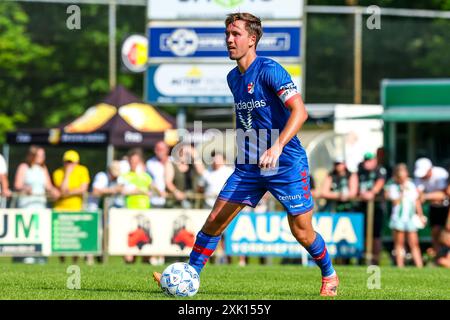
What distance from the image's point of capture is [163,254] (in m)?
18.8

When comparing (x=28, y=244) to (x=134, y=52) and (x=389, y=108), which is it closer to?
(x=389, y=108)

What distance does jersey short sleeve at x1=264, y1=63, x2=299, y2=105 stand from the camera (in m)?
9.61

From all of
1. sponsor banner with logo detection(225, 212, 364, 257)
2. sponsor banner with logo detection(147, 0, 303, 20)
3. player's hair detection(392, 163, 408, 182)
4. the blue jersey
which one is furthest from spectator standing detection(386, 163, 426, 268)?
the blue jersey

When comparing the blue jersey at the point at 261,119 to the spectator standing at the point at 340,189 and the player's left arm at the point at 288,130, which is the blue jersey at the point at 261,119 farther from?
the spectator standing at the point at 340,189

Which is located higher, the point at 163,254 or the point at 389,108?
the point at 389,108

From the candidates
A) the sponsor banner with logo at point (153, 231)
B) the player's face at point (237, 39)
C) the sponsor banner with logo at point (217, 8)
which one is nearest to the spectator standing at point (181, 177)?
the sponsor banner with logo at point (153, 231)

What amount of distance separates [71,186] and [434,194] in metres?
6.15

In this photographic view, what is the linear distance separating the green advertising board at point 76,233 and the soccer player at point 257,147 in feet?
28.1

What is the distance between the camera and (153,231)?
1878 centimetres

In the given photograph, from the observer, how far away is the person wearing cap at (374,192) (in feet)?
64.0

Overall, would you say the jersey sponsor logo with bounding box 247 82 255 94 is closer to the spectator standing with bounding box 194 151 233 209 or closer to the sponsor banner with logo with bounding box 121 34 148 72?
the spectator standing with bounding box 194 151 233 209

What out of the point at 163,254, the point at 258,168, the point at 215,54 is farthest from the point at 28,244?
the point at 258,168

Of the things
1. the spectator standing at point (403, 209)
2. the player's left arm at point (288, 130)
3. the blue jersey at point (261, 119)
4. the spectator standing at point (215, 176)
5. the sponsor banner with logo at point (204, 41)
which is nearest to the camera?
the player's left arm at point (288, 130)

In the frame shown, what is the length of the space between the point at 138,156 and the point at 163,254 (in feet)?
6.32
